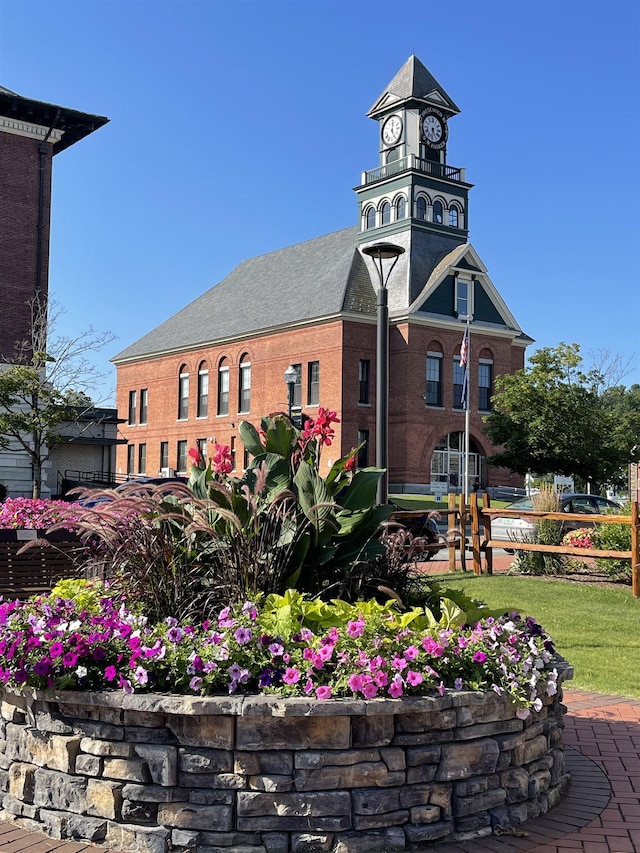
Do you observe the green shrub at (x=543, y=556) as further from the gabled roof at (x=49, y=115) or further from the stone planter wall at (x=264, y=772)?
the gabled roof at (x=49, y=115)

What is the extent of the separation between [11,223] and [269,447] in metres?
28.8

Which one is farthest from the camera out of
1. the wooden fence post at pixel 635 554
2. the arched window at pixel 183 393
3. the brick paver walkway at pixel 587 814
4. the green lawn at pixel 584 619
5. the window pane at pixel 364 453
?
the arched window at pixel 183 393

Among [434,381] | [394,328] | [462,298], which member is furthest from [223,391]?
[462,298]

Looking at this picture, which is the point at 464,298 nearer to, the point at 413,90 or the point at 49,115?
the point at 413,90

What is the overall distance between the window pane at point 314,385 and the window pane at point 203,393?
892cm

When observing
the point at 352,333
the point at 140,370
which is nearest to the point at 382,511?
the point at 352,333

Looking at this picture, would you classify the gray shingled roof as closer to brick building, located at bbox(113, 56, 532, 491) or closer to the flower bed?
brick building, located at bbox(113, 56, 532, 491)

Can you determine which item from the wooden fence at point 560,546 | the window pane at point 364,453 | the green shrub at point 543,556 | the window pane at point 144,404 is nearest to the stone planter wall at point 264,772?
the wooden fence at point 560,546

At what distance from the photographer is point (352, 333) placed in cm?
4372

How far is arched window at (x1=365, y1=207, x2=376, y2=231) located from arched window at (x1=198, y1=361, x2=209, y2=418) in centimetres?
1273

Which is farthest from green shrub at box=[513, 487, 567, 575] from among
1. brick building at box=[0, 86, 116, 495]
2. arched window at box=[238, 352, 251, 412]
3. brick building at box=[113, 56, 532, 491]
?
arched window at box=[238, 352, 251, 412]

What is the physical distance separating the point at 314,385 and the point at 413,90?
16.6m

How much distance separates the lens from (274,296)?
1961 inches

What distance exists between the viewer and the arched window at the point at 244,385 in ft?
162
